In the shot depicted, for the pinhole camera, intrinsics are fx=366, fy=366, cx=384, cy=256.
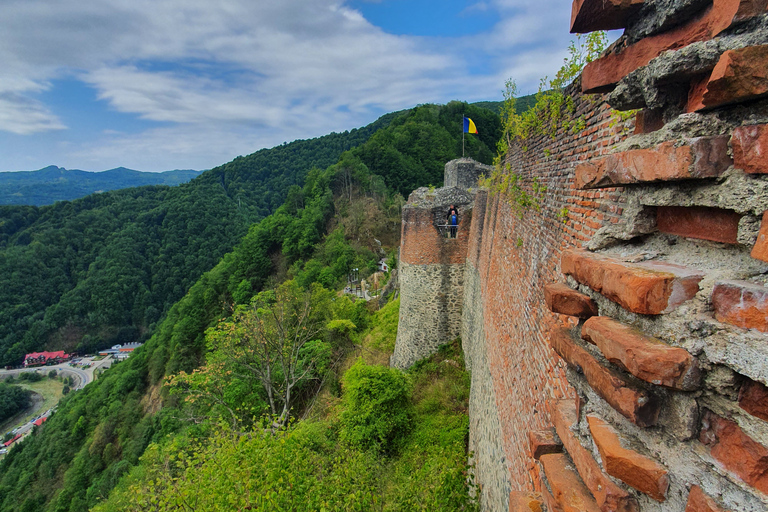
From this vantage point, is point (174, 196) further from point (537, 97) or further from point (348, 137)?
point (537, 97)

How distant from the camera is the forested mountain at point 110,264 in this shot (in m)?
70.1

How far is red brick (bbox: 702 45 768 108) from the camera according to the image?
0.92 meters

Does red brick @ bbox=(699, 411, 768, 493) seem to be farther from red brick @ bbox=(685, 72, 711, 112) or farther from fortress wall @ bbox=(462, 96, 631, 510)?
fortress wall @ bbox=(462, 96, 631, 510)

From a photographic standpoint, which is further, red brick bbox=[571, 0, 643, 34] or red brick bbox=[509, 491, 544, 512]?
red brick bbox=[509, 491, 544, 512]

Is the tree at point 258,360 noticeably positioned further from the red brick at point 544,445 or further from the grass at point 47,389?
the grass at point 47,389

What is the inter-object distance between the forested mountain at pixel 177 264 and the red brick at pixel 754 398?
41.0ft

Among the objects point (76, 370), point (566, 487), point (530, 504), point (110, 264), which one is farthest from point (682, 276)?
point (76, 370)

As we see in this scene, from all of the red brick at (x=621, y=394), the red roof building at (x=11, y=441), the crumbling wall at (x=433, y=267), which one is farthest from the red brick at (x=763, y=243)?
the red roof building at (x=11, y=441)

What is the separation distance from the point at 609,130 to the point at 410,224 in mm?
10246

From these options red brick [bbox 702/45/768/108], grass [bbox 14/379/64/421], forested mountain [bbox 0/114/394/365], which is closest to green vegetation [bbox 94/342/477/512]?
red brick [bbox 702/45/768/108]

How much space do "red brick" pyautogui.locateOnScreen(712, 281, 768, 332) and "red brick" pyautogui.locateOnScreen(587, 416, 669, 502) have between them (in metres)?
0.56

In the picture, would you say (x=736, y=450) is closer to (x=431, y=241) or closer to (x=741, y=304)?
(x=741, y=304)

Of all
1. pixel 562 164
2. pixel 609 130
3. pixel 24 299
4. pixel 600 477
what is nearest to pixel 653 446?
pixel 600 477

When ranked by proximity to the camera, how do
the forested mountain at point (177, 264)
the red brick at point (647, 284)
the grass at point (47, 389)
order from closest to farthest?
the red brick at point (647, 284), the forested mountain at point (177, 264), the grass at point (47, 389)
